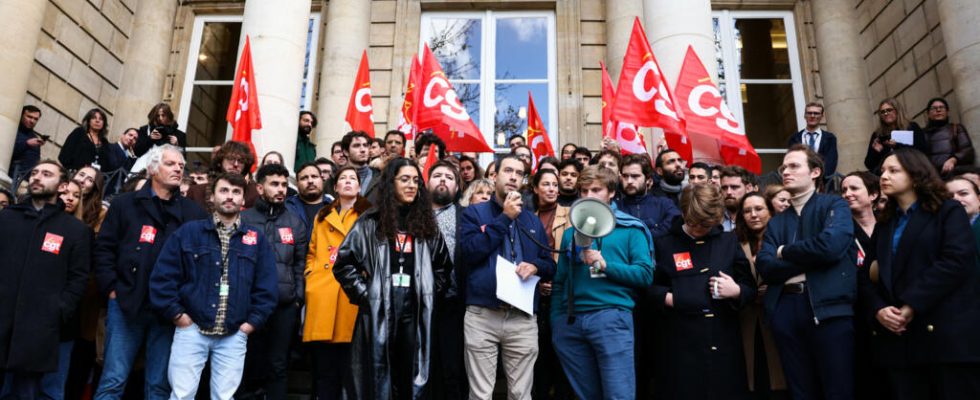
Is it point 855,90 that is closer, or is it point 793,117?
point 855,90

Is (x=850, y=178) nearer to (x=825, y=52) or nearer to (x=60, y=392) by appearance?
(x=60, y=392)

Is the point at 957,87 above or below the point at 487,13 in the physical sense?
below

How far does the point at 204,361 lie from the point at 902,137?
298 inches

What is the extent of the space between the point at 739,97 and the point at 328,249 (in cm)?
956

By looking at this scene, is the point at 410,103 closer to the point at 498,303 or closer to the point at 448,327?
the point at 448,327

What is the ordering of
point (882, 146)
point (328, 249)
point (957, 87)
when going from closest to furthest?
1. point (328, 249)
2. point (882, 146)
3. point (957, 87)

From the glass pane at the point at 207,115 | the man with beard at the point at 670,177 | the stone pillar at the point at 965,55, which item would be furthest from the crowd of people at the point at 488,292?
the glass pane at the point at 207,115

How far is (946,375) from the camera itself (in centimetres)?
381

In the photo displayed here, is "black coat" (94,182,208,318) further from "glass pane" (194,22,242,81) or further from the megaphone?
"glass pane" (194,22,242,81)

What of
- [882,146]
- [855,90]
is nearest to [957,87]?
[882,146]

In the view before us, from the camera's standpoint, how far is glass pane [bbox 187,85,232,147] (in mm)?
13094

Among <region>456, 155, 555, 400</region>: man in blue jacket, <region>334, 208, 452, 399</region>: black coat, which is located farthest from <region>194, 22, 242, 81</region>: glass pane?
<region>456, 155, 555, 400</region>: man in blue jacket

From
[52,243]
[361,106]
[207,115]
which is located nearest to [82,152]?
[361,106]

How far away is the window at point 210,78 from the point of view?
12914 millimetres
